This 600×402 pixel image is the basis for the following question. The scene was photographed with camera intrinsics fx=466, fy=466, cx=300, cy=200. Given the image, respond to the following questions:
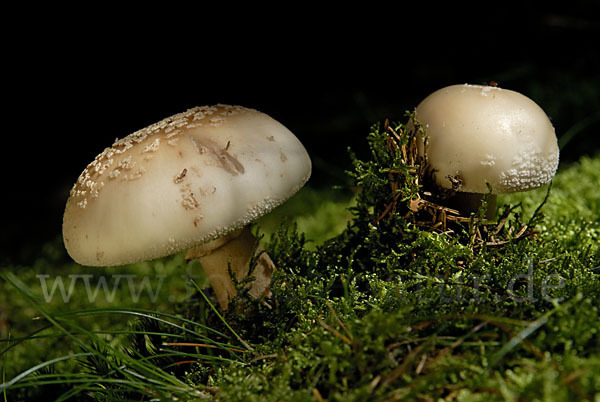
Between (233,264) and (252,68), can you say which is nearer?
(233,264)

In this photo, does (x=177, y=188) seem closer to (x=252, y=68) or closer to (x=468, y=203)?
(x=468, y=203)

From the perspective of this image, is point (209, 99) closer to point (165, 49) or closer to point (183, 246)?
point (165, 49)

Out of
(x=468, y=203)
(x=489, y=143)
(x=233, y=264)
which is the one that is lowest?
(x=233, y=264)

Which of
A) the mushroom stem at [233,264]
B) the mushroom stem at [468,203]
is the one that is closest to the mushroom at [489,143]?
the mushroom stem at [468,203]

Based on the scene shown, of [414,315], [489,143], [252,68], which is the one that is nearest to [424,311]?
[414,315]

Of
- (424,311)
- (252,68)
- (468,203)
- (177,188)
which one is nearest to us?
(424,311)

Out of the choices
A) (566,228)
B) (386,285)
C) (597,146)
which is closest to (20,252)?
(386,285)
